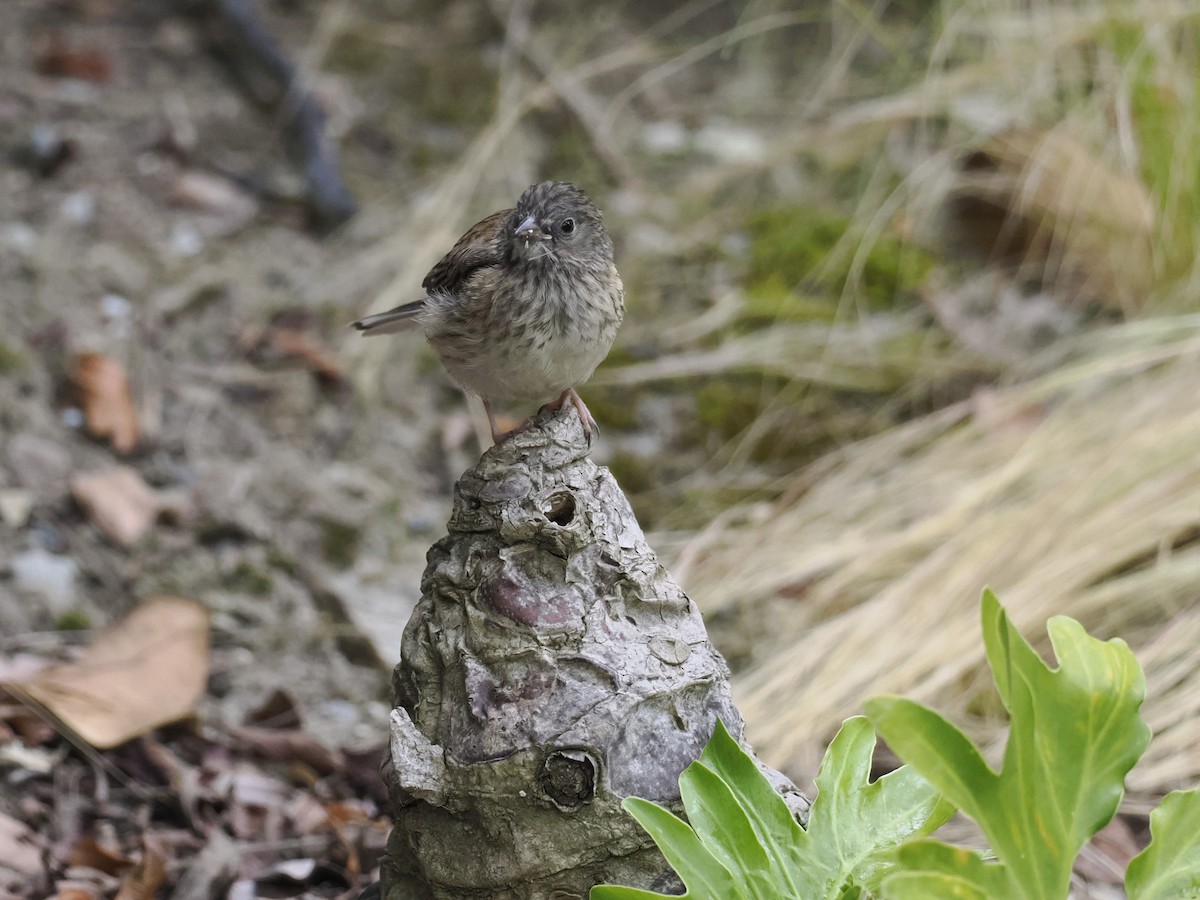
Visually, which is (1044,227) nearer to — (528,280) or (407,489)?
(407,489)

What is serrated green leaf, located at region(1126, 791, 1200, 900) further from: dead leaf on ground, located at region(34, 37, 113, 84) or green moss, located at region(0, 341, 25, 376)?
dead leaf on ground, located at region(34, 37, 113, 84)

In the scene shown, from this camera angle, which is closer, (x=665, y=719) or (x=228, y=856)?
(x=665, y=719)

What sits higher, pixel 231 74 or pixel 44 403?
pixel 231 74

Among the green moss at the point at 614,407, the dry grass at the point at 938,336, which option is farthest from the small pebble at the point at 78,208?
the green moss at the point at 614,407

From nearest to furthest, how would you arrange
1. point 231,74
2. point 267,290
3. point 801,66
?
point 267,290, point 231,74, point 801,66

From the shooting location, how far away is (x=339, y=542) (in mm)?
4172

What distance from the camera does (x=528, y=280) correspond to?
2.82 meters

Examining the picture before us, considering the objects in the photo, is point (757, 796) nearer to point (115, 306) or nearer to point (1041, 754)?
point (1041, 754)

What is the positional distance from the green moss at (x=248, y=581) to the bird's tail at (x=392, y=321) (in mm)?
1051

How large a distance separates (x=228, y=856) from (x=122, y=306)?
101 inches

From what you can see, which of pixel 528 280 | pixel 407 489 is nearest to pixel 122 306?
pixel 407 489

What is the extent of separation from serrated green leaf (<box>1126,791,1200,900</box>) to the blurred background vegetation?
1.38 metres

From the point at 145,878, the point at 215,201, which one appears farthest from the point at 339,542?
the point at 215,201

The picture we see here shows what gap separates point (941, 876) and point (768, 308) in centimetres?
353
